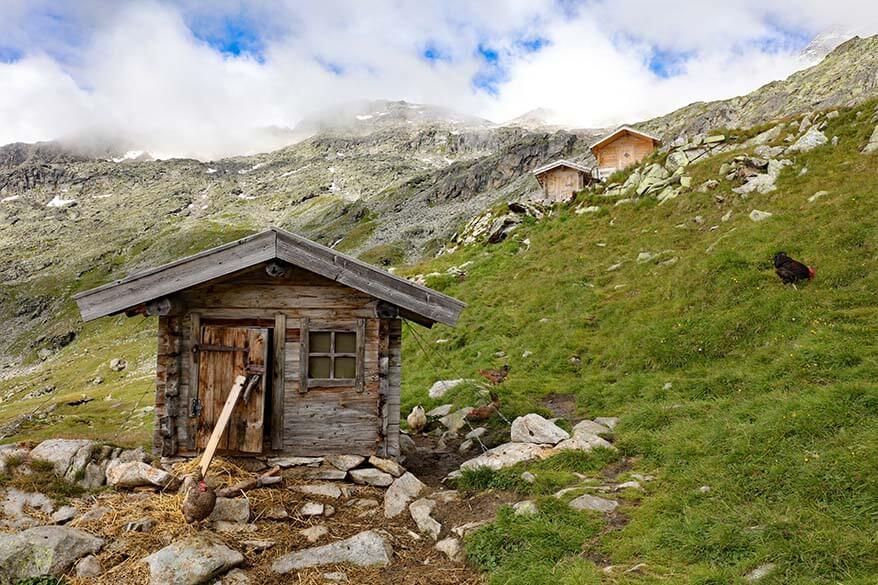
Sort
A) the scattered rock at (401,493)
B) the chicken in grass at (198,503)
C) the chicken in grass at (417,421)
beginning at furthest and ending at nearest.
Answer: the chicken in grass at (417,421) → the scattered rock at (401,493) → the chicken in grass at (198,503)

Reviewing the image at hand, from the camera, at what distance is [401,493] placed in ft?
31.0

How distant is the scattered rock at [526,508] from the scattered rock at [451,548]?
0.95 meters

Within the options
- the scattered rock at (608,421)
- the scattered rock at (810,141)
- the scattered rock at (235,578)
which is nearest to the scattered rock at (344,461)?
the scattered rock at (235,578)

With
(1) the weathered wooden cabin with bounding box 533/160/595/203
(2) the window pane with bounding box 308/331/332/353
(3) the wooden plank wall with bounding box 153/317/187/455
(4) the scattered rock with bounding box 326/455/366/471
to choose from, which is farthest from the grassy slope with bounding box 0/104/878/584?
(1) the weathered wooden cabin with bounding box 533/160/595/203

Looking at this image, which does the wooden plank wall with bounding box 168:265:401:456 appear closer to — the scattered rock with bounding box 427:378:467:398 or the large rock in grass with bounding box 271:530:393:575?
the large rock in grass with bounding box 271:530:393:575

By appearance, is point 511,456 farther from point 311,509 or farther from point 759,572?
point 759,572

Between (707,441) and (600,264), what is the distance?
44.1ft

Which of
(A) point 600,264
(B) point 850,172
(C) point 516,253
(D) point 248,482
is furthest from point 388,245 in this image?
(D) point 248,482

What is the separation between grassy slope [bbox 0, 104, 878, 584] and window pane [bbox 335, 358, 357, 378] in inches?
162

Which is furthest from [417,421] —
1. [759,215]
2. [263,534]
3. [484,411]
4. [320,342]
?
[759,215]

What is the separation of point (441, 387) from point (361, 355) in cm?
646

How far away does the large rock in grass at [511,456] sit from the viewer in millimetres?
10000

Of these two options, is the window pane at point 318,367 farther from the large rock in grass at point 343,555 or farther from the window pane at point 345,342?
the large rock in grass at point 343,555

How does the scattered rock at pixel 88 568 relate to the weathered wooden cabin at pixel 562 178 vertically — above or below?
below
